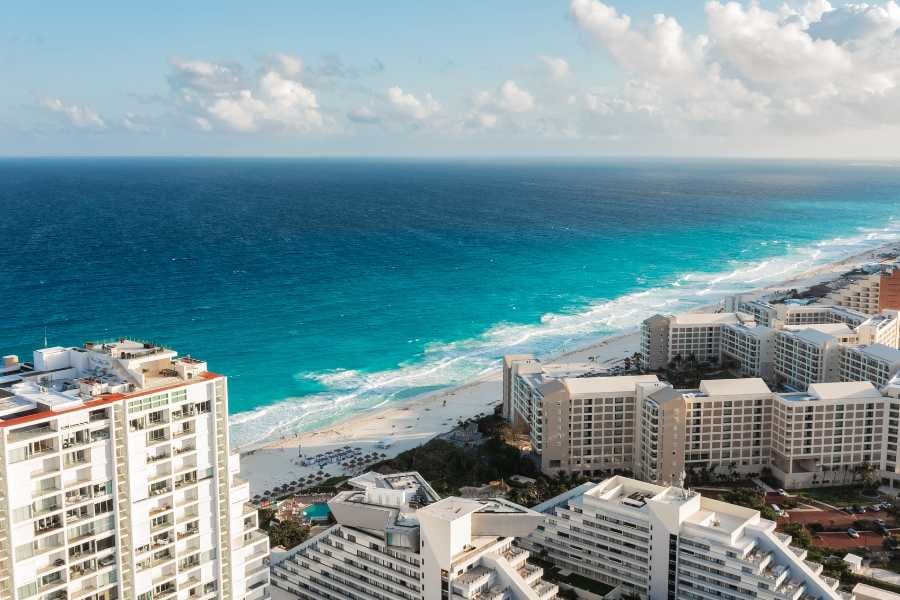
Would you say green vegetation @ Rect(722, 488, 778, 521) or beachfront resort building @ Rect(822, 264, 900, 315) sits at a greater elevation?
beachfront resort building @ Rect(822, 264, 900, 315)

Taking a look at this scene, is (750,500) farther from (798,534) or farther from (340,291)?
(340,291)

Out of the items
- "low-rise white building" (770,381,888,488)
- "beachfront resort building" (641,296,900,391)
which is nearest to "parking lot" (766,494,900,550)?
"low-rise white building" (770,381,888,488)

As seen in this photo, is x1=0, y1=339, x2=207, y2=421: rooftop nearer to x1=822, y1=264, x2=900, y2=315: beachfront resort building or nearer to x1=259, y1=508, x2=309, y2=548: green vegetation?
x1=259, y1=508, x2=309, y2=548: green vegetation

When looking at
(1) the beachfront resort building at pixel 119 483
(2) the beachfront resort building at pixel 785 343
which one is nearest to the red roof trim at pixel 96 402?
(1) the beachfront resort building at pixel 119 483

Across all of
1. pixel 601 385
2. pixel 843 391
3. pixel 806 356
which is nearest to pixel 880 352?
pixel 806 356

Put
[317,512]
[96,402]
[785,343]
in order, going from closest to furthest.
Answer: [96,402] < [317,512] < [785,343]

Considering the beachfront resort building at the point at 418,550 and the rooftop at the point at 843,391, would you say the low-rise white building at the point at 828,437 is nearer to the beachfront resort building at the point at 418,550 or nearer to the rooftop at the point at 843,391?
the rooftop at the point at 843,391
